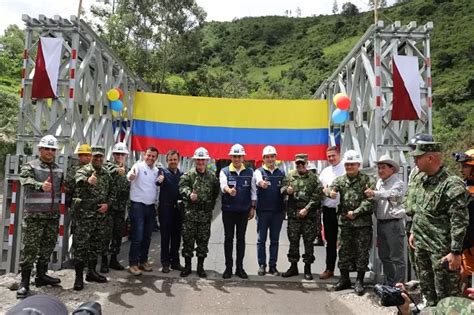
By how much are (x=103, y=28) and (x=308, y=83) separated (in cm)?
3424

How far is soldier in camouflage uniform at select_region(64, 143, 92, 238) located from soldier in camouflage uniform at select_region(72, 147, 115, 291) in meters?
0.13

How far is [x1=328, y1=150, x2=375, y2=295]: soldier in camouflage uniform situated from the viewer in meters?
5.19

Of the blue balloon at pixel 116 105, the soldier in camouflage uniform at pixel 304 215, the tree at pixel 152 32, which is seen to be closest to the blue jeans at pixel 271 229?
the soldier in camouflage uniform at pixel 304 215

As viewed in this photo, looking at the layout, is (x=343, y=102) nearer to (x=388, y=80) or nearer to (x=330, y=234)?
(x=388, y=80)

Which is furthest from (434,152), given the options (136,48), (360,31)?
(360,31)

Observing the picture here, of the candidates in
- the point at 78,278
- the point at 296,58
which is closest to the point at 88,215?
the point at 78,278

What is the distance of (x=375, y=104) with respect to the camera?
5.80 m

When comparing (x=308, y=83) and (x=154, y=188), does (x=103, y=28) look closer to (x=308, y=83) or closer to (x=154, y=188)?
(x=154, y=188)

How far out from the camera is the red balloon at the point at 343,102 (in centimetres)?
723

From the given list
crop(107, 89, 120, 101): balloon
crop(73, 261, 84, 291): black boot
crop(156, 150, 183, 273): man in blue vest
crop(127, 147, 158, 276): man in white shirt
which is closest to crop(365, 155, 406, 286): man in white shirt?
crop(156, 150, 183, 273): man in blue vest

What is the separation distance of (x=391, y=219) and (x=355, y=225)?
1.45ft

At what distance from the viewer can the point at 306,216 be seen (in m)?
5.82

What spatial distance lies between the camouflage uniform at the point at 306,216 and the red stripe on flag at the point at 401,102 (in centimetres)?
Result: 145

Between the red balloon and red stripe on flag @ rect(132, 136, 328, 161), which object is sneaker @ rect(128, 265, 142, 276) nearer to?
red stripe on flag @ rect(132, 136, 328, 161)
